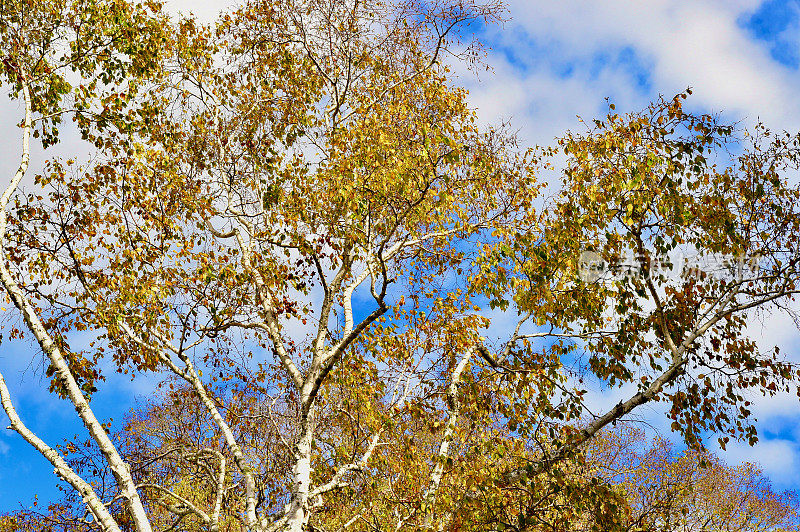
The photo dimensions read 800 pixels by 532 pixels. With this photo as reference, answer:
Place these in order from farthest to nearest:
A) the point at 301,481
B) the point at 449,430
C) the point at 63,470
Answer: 1. the point at 449,430
2. the point at 301,481
3. the point at 63,470

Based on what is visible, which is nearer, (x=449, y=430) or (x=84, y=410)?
(x=84, y=410)

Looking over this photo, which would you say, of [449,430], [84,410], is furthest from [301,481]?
[84,410]

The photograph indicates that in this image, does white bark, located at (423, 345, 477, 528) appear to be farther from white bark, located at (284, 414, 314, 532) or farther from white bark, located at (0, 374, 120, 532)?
white bark, located at (0, 374, 120, 532)

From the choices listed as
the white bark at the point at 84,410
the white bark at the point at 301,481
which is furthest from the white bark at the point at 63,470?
the white bark at the point at 301,481

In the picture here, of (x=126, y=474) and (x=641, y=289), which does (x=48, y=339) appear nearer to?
(x=126, y=474)

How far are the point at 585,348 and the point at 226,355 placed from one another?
23.8ft

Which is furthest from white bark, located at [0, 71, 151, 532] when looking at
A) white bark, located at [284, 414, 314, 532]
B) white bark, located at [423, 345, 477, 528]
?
white bark, located at [423, 345, 477, 528]

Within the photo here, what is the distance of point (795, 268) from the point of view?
10.2m

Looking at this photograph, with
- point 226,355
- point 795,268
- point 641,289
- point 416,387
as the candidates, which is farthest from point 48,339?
point 795,268

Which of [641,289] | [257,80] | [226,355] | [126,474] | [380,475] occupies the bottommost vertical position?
[126,474]

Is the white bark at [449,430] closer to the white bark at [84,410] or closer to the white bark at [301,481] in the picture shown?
the white bark at [301,481]

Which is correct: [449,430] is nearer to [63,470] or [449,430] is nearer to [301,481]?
[301,481]

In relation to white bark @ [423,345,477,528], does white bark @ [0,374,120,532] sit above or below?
below

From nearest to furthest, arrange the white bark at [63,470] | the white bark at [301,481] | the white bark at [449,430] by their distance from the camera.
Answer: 1. the white bark at [63,470]
2. the white bark at [301,481]
3. the white bark at [449,430]
